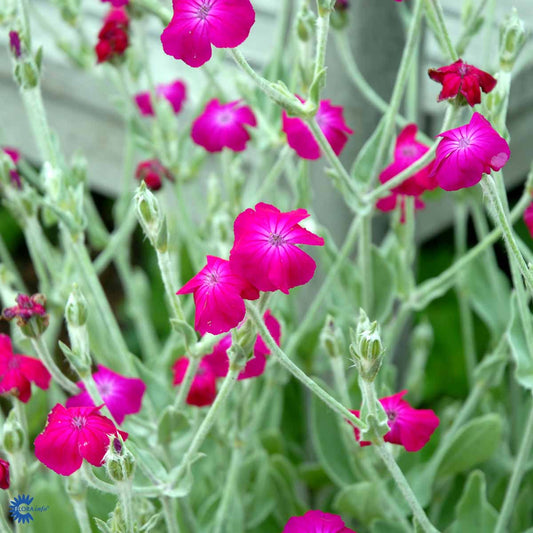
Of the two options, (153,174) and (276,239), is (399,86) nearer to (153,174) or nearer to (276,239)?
(276,239)

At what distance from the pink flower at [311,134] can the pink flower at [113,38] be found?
0.21m

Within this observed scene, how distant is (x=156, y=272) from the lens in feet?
6.00

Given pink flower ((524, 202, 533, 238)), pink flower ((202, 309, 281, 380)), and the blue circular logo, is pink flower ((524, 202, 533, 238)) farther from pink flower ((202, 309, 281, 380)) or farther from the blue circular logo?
the blue circular logo

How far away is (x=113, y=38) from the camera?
36.4 inches

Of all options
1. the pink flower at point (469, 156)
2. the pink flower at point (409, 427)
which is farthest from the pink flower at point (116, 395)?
the pink flower at point (469, 156)

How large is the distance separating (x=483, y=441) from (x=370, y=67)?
445 mm

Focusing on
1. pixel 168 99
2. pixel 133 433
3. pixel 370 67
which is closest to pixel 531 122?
pixel 370 67

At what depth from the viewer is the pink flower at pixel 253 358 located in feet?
2.29

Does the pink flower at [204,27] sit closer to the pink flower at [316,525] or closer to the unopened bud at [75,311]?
the unopened bud at [75,311]

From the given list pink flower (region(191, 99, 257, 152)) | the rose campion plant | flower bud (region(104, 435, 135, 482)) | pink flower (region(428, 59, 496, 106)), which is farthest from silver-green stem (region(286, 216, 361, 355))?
flower bud (region(104, 435, 135, 482))

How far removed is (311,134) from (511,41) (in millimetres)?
178

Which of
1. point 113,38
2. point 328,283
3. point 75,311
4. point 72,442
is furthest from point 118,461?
point 113,38

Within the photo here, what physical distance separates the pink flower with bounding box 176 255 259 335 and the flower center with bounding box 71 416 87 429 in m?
0.10

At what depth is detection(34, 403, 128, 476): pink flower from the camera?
575 mm
